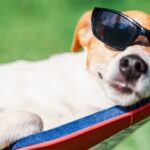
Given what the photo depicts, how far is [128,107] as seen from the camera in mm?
2188

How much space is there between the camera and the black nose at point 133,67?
6.85 feet

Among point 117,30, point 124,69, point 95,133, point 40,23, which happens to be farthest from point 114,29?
point 40,23

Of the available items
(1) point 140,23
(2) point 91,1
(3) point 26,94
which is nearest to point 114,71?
(1) point 140,23

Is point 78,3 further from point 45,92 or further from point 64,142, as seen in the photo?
point 64,142

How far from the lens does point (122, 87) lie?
7.03 feet

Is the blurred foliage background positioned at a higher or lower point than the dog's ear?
lower

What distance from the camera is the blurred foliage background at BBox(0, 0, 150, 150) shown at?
3.01 meters

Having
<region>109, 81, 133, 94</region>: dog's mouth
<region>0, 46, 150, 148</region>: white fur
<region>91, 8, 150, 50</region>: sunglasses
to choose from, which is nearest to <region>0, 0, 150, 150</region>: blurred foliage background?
<region>0, 46, 150, 148</region>: white fur

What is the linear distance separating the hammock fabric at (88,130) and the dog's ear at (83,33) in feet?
1.26

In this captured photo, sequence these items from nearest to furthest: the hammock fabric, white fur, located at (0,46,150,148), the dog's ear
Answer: the hammock fabric → white fur, located at (0,46,150,148) → the dog's ear

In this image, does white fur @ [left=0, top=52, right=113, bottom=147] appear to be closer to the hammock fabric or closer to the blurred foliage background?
the hammock fabric

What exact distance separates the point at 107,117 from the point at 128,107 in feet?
0.34

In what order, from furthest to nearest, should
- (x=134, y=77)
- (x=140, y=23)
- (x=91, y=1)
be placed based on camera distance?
(x=91, y=1) → (x=140, y=23) → (x=134, y=77)

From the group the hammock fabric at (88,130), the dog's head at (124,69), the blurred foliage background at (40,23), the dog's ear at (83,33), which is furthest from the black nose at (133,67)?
the blurred foliage background at (40,23)
